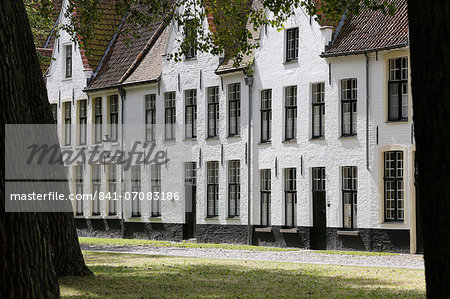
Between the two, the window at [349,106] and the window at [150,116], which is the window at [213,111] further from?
the window at [349,106]

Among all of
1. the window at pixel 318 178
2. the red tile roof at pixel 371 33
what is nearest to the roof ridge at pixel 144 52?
the red tile roof at pixel 371 33

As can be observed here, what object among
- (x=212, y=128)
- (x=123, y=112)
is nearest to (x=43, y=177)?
(x=212, y=128)

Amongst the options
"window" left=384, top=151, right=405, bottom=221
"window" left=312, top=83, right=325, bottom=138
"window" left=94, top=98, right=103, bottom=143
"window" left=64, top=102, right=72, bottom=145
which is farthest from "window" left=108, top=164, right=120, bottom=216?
"window" left=384, top=151, right=405, bottom=221

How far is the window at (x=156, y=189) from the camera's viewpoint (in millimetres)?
36375

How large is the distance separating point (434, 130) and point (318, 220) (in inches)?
947

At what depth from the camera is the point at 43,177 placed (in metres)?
9.58

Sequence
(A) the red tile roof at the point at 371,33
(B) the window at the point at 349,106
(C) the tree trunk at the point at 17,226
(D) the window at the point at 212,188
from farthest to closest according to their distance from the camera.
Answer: (D) the window at the point at 212,188, (B) the window at the point at 349,106, (A) the red tile roof at the point at 371,33, (C) the tree trunk at the point at 17,226

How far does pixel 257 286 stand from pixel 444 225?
8.75m

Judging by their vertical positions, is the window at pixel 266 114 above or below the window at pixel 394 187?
above

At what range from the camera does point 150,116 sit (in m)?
36.8

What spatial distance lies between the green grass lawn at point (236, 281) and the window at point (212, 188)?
1339 centimetres

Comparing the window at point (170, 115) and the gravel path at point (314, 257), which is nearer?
the gravel path at point (314, 257)

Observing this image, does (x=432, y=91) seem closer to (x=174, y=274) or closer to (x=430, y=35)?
(x=430, y=35)

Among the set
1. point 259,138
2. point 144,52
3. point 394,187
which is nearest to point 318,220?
point 394,187
